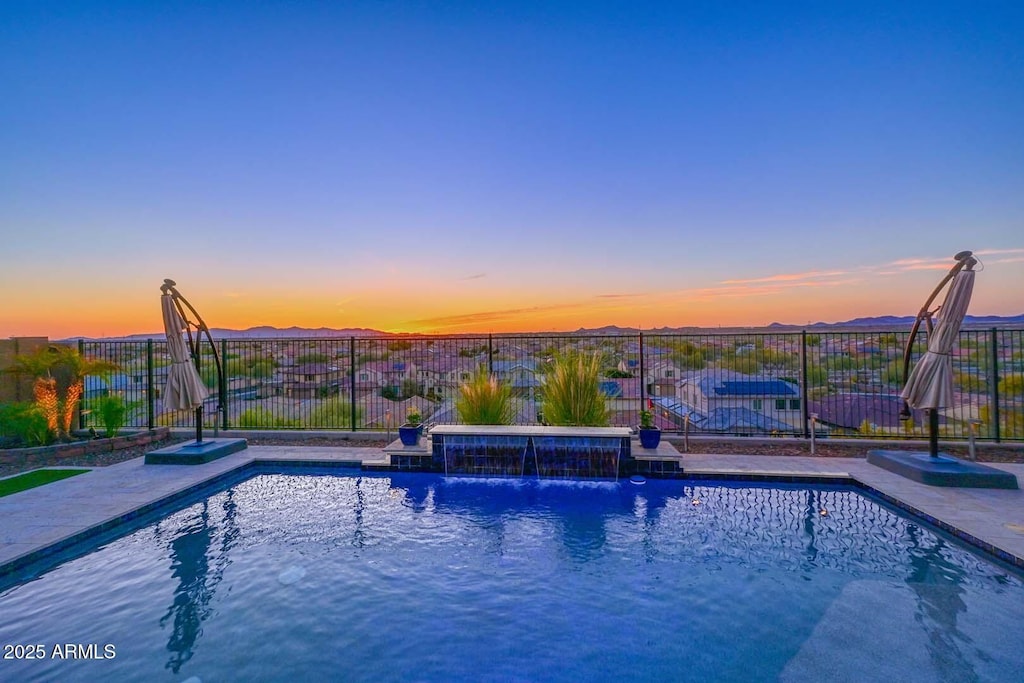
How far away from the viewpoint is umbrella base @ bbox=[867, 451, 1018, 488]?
5.10m

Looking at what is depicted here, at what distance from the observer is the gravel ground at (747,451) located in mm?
6621

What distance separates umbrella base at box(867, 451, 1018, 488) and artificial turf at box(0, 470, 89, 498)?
35.4ft

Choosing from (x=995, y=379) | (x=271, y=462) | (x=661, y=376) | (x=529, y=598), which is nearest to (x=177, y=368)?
(x=271, y=462)

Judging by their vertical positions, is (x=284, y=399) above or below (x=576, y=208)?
below

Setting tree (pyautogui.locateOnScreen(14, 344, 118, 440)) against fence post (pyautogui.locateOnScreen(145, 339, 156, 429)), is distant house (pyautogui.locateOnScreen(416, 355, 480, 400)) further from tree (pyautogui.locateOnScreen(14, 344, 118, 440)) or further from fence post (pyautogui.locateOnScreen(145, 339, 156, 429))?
tree (pyautogui.locateOnScreen(14, 344, 118, 440))

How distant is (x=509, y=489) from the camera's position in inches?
231

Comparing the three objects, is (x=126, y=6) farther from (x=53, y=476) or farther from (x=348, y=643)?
(x=348, y=643)

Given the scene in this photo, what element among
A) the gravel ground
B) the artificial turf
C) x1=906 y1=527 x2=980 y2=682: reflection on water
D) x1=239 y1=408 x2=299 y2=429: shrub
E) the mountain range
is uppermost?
the mountain range

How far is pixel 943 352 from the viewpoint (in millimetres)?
5246

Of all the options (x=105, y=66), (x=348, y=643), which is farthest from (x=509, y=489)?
(x=105, y=66)

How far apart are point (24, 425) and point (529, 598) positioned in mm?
8941

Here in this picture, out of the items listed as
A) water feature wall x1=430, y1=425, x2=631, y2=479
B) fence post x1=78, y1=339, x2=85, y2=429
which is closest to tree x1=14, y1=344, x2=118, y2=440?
fence post x1=78, y1=339, x2=85, y2=429

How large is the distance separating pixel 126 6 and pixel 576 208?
28.9 feet

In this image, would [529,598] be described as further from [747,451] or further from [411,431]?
[747,451]
